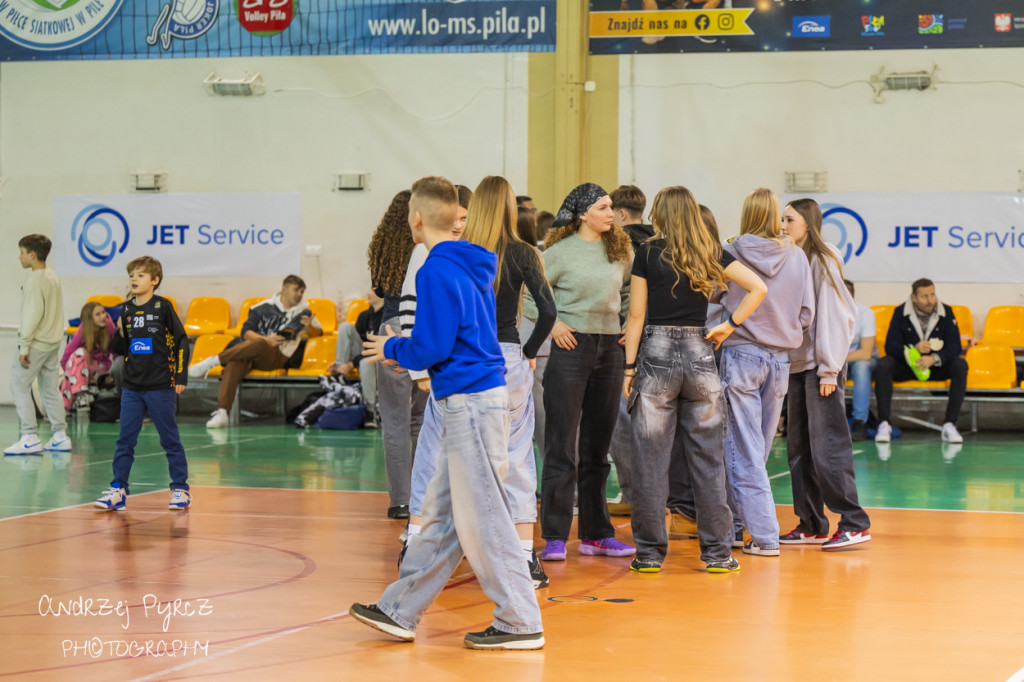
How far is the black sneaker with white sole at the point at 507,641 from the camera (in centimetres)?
368

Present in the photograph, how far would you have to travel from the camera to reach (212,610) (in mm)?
4258

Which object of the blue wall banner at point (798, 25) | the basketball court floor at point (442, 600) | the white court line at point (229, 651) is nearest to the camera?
the white court line at point (229, 651)

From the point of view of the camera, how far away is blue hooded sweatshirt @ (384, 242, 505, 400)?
364cm

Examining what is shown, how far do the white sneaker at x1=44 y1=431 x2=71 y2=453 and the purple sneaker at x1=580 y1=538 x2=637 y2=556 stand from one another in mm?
5727

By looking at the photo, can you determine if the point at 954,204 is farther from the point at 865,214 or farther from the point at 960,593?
the point at 960,593

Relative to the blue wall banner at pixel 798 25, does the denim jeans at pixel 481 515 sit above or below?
below

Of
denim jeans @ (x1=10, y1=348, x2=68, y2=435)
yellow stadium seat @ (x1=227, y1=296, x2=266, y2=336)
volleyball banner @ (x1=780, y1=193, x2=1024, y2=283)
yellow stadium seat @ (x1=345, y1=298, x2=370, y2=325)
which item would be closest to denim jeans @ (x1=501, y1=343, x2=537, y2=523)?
Answer: denim jeans @ (x1=10, y1=348, x2=68, y2=435)

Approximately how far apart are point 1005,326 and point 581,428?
25.8 feet

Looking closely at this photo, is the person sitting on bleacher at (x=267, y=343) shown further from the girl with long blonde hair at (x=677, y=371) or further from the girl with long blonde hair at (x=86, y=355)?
the girl with long blonde hair at (x=677, y=371)

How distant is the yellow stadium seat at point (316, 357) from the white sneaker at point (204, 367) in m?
0.79

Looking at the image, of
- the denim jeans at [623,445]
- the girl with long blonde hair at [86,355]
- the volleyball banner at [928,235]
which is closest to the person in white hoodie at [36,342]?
the girl with long blonde hair at [86,355]

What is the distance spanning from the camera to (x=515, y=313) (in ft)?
15.5

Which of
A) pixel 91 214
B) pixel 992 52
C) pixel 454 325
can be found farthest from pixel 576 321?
pixel 91 214

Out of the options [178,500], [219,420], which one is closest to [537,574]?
[178,500]
